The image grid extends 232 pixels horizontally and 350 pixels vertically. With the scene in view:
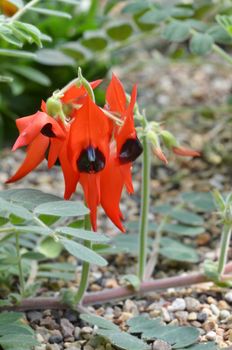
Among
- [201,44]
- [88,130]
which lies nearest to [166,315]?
[88,130]

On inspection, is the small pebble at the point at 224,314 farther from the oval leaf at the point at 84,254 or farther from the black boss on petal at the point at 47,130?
the black boss on petal at the point at 47,130

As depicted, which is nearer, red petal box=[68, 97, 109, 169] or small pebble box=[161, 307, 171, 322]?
red petal box=[68, 97, 109, 169]

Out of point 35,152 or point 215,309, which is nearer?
point 35,152

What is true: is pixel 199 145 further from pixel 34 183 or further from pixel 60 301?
pixel 60 301

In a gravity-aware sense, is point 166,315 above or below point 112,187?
below

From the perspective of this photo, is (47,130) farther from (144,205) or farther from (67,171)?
(144,205)

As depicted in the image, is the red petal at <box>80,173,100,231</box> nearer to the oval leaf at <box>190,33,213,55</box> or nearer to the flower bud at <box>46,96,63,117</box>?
the flower bud at <box>46,96,63,117</box>

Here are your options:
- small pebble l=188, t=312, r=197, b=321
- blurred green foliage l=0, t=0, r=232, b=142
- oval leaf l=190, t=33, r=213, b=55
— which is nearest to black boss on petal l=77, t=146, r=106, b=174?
small pebble l=188, t=312, r=197, b=321
